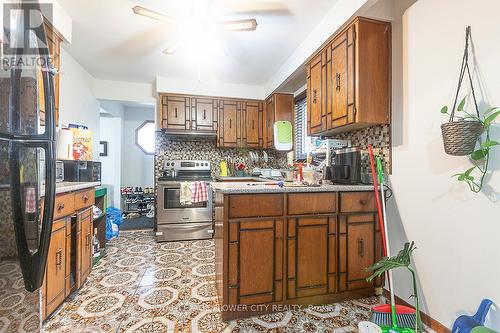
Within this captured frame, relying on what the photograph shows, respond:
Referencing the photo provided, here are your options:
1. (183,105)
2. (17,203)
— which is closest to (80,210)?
(17,203)

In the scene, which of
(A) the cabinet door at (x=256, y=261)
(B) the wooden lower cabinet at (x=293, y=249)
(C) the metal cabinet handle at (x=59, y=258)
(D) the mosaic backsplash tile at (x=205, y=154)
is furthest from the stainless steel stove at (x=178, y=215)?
(A) the cabinet door at (x=256, y=261)

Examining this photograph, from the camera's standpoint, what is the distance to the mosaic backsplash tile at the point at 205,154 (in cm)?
399

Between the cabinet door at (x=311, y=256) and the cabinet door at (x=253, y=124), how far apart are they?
2404 mm

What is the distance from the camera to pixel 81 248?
6.58 ft

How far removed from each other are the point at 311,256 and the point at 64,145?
105 inches

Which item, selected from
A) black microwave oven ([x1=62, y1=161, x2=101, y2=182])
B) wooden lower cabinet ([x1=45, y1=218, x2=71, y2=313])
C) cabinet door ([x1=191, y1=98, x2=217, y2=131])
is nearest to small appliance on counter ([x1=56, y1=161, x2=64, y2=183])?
→ black microwave oven ([x1=62, y1=161, x2=101, y2=182])

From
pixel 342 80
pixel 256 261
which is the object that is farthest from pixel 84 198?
pixel 342 80

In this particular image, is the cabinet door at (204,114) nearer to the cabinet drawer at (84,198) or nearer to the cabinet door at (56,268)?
the cabinet drawer at (84,198)

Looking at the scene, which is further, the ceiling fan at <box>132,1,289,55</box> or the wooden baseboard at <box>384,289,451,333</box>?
the ceiling fan at <box>132,1,289,55</box>

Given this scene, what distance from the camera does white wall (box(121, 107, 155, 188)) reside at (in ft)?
17.6

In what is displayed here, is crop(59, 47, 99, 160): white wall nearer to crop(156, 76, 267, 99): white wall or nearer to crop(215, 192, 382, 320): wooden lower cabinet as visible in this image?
crop(156, 76, 267, 99): white wall

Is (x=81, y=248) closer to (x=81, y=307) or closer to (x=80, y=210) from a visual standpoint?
(x=80, y=210)

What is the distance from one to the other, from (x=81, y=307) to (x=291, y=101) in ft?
11.5

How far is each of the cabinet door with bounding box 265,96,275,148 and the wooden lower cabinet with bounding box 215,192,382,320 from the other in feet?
6.99
